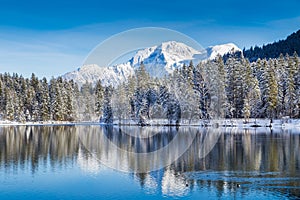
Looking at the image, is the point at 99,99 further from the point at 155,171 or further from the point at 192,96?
the point at 155,171

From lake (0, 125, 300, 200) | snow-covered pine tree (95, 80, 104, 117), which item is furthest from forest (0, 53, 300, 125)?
lake (0, 125, 300, 200)

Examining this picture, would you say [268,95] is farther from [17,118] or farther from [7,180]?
[17,118]

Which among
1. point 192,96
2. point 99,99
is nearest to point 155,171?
point 192,96

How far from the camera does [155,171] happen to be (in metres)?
36.7

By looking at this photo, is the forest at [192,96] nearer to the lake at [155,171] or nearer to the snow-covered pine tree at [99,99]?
the snow-covered pine tree at [99,99]

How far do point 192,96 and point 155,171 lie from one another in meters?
64.6

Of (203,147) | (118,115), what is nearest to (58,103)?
(118,115)

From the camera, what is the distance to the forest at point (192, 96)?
9456cm

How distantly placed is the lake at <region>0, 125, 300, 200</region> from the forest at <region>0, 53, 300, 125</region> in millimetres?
40491

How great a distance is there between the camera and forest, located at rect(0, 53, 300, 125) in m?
94.6

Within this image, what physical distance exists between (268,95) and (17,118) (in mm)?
86910

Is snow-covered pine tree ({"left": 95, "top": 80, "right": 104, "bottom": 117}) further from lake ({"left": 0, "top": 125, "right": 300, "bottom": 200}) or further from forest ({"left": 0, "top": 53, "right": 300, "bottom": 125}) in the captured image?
lake ({"left": 0, "top": 125, "right": 300, "bottom": 200})

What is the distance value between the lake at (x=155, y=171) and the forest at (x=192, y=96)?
40491 millimetres

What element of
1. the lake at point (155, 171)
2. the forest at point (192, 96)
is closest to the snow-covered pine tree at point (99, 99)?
the forest at point (192, 96)
